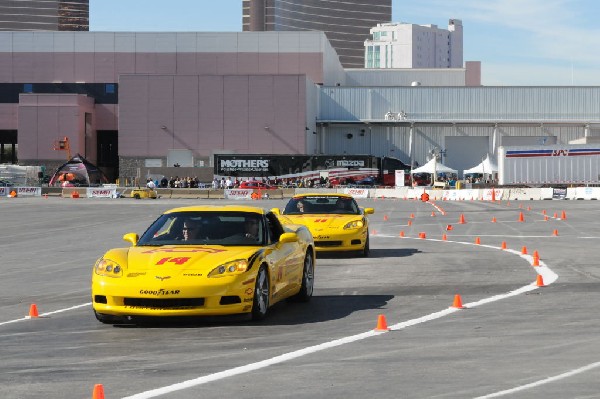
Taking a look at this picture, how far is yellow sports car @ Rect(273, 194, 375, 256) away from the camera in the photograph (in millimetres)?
21328

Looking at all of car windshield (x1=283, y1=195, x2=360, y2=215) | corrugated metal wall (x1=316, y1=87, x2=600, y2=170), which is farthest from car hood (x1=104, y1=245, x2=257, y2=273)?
corrugated metal wall (x1=316, y1=87, x2=600, y2=170)

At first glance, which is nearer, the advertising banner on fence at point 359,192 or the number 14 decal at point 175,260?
the number 14 decal at point 175,260

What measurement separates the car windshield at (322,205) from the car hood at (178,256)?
425 inches

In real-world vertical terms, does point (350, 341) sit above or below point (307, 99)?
below

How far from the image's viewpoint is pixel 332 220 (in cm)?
2183

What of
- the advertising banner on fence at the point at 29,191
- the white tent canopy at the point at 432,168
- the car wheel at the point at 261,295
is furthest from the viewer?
the white tent canopy at the point at 432,168

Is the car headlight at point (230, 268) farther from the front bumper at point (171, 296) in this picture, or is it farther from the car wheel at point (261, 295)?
the car wheel at point (261, 295)

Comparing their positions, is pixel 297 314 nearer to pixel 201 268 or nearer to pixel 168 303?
pixel 201 268

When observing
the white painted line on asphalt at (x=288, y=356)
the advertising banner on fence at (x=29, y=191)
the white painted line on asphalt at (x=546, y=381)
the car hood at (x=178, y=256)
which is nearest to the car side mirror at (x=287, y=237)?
the car hood at (x=178, y=256)

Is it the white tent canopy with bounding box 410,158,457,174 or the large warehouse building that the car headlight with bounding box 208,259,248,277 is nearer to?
the white tent canopy with bounding box 410,158,457,174

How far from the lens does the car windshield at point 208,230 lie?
40.5 ft

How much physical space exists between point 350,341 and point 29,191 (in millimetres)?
71737

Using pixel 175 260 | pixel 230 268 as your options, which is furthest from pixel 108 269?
pixel 230 268

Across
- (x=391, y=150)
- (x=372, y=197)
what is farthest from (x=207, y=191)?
(x=391, y=150)
